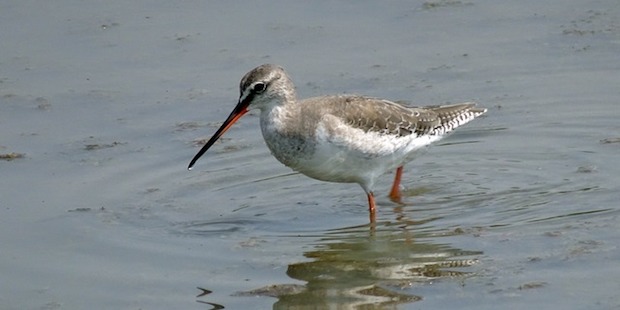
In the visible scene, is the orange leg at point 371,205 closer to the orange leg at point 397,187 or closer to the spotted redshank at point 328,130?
the spotted redshank at point 328,130

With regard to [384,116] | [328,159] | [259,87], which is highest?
[259,87]

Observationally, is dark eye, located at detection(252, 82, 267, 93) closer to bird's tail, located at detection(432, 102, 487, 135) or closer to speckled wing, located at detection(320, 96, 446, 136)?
speckled wing, located at detection(320, 96, 446, 136)

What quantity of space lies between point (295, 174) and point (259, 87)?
67.7 inches

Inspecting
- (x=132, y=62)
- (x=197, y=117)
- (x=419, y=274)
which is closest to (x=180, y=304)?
(x=419, y=274)

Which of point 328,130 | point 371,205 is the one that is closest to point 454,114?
point 371,205

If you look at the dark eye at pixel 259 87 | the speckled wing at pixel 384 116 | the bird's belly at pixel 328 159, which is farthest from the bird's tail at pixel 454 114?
the dark eye at pixel 259 87

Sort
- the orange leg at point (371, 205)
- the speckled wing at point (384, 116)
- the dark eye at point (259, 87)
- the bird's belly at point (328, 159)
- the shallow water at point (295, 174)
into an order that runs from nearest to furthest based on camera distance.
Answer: the shallow water at point (295, 174) < the bird's belly at point (328, 159) < the dark eye at point (259, 87) < the speckled wing at point (384, 116) < the orange leg at point (371, 205)

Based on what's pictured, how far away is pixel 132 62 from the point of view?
14.3 meters

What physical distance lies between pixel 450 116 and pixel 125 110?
3.53m

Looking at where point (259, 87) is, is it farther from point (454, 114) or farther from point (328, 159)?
point (454, 114)

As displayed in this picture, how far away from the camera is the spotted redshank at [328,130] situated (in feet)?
35.0

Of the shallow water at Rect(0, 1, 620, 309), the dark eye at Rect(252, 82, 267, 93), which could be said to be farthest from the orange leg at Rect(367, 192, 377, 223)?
the dark eye at Rect(252, 82, 267, 93)

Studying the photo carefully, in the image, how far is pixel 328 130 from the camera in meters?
10.6

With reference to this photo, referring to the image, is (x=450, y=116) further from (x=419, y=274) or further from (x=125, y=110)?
(x=125, y=110)
